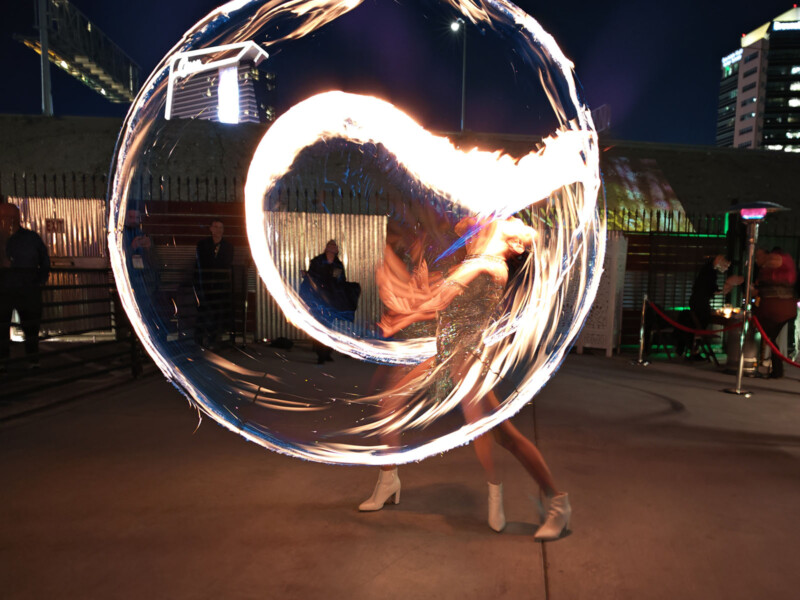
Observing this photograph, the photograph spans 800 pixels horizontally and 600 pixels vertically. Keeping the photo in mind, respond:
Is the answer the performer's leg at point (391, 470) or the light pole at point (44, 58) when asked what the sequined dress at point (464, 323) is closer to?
the performer's leg at point (391, 470)

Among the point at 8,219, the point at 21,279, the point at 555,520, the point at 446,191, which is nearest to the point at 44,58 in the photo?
the point at 8,219

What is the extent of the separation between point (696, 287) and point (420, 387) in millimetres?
7415

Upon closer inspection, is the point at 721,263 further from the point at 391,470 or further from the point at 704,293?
the point at 391,470

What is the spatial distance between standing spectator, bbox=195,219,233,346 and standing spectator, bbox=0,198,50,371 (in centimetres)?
194

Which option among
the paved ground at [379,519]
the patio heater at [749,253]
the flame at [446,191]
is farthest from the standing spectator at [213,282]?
the patio heater at [749,253]

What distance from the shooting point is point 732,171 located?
11.3m

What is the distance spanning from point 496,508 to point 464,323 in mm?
1095

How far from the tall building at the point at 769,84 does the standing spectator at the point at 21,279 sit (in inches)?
5443

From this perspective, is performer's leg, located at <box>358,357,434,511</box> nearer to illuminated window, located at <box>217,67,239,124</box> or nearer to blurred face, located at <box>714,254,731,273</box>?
illuminated window, located at <box>217,67,239,124</box>

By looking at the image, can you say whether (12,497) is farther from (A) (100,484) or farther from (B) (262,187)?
(B) (262,187)

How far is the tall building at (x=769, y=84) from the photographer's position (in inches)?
4646

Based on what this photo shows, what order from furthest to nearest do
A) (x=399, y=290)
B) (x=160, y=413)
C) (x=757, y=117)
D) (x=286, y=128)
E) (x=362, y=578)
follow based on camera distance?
(x=757, y=117)
(x=160, y=413)
(x=286, y=128)
(x=399, y=290)
(x=362, y=578)

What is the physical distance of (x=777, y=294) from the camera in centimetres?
754

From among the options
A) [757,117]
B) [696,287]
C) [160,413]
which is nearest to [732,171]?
[696,287]
